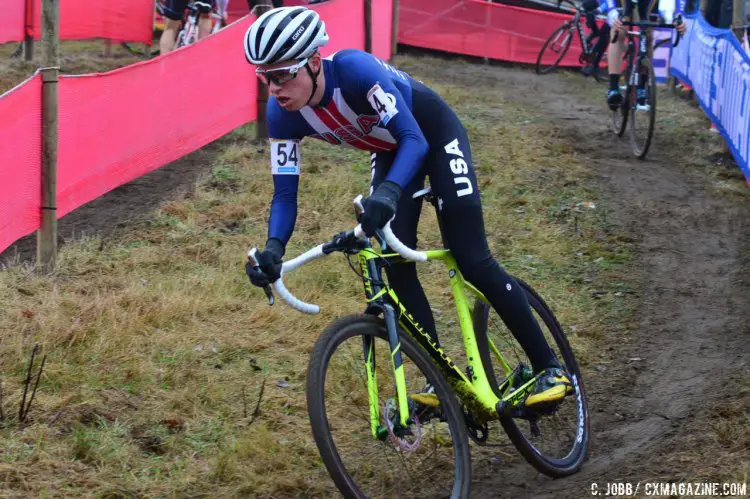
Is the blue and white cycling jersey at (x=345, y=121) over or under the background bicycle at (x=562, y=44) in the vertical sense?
over

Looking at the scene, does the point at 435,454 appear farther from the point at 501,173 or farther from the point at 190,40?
the point at 190,40

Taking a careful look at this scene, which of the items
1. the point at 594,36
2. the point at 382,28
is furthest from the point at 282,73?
the point at 594,36

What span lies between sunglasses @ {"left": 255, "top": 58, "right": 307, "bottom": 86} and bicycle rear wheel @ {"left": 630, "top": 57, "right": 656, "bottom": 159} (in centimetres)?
701

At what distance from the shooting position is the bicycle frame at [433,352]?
160 inches

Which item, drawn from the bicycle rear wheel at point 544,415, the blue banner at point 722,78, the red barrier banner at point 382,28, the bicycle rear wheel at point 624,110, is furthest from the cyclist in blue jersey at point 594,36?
the bicycle rear wheel at point 544,415

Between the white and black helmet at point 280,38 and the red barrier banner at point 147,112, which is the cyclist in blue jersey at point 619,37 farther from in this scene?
the white and black helmet at point 280,38

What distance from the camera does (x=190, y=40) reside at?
13.3 metres

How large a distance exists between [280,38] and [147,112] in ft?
17.1

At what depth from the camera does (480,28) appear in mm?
17969

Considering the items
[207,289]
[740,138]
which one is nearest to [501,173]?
[740,138]

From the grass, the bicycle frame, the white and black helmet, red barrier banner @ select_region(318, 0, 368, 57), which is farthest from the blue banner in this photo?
the grass

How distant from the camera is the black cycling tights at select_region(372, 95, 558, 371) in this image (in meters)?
4.54

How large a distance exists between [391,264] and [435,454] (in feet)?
2.94

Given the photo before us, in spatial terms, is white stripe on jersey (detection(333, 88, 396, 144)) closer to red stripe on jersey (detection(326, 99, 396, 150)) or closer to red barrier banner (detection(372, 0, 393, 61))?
red stripe on jersey (detection(326, 99, 396, 150))
